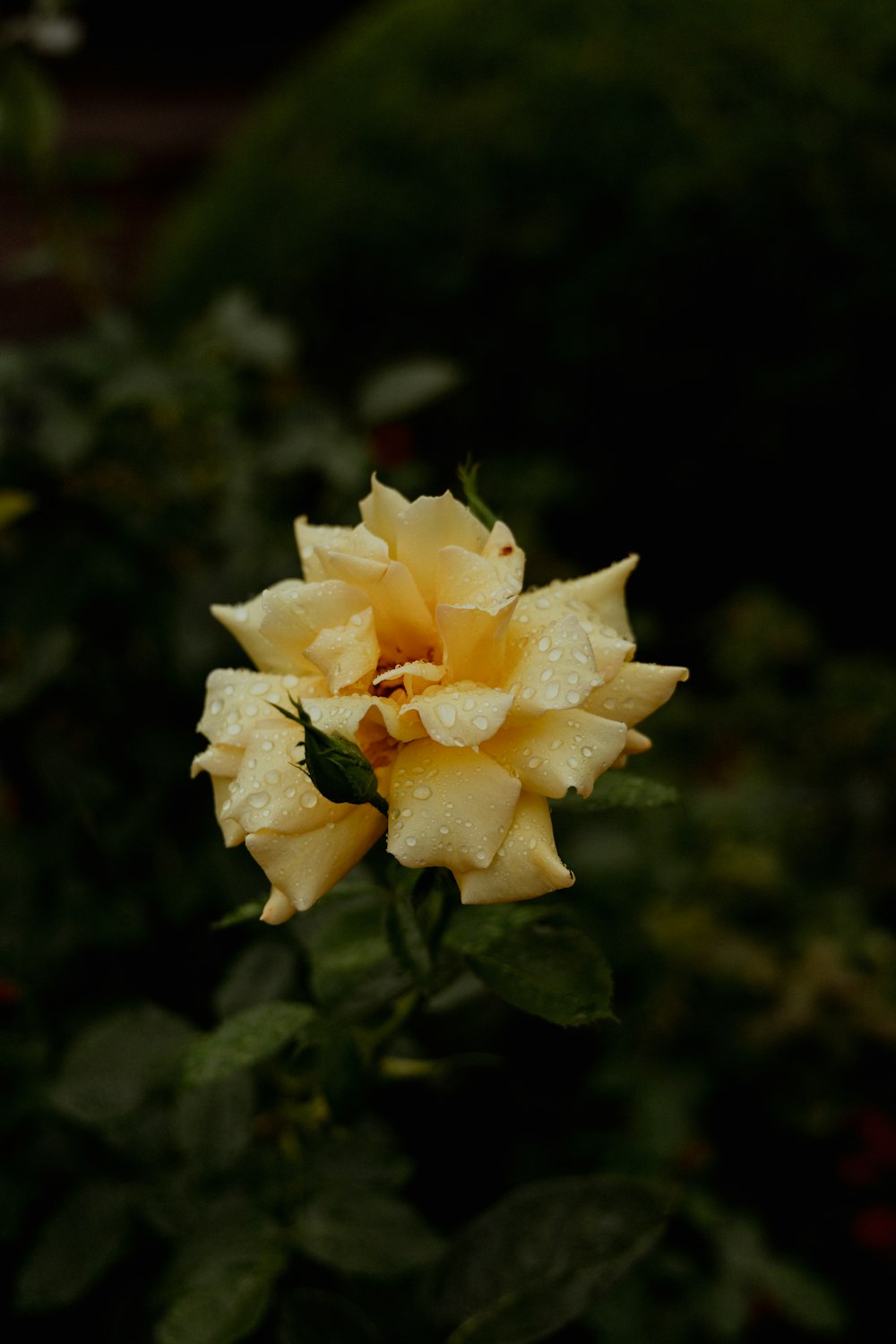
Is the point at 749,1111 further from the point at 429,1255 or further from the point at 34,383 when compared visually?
the point at 34,383

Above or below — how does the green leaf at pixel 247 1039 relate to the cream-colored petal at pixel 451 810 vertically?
below

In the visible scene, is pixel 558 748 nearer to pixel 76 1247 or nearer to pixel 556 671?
pixel 556 671

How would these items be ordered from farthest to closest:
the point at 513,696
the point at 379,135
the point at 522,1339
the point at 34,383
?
the point at 379,135 < the point at 34,383 < the point at 522,1339 < the point at 513,696

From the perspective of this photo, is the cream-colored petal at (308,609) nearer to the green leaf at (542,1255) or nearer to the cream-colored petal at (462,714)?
the cream-colored petal at (462,714)

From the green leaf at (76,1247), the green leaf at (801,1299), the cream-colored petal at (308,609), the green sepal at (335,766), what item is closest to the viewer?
the green sepal at (335,766)

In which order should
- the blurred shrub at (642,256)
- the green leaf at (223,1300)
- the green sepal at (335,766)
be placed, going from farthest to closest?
the blurred shrub at (642,256)
the green leaf at (223,1300)
the green sepal at (335,766)

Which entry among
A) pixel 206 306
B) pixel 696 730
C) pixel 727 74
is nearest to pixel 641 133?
pixel 727 74

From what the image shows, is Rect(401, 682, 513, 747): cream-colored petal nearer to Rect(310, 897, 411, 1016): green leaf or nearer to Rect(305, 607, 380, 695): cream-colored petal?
Rect(305, 607, 380, 695): cream-colored petal

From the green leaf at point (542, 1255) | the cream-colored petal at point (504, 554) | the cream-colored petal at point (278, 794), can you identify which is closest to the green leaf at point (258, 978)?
the green leaf at point (542, 1255)
